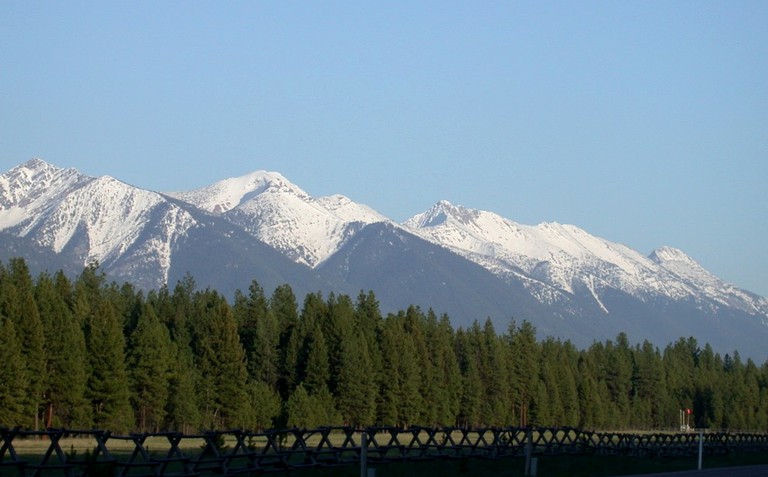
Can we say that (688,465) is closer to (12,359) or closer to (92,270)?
(12,359)

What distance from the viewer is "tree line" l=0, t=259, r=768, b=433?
329 feet

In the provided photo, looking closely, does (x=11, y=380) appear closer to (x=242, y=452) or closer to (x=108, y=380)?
(x=108, y=380)

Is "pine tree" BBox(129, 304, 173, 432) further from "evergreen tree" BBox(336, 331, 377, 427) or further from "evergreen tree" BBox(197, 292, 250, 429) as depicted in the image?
"evergreen tree" BBox(336, 331, 377, 427)

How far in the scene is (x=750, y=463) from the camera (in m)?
68.8

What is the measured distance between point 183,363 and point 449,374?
153 feet

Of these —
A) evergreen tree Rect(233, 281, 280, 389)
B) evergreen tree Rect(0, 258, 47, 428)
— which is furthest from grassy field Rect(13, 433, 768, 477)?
evergreen tree Rect(233, 281, 280, 389)

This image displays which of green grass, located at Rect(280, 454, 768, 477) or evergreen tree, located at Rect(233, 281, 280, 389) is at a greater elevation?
evergreen tree, located at Rect(233, 281, 280, 389)

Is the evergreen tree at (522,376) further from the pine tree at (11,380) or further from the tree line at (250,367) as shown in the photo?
the pine tree at (11,380)

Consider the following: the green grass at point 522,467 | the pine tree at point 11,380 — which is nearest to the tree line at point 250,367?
the pine tree at point 11,380

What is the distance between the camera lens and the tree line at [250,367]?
100 m

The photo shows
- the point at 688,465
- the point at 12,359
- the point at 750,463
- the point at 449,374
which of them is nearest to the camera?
the point at 688,465

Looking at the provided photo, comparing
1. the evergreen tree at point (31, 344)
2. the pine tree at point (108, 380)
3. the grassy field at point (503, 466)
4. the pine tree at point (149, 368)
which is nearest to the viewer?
the grassy field at point (503, 466)

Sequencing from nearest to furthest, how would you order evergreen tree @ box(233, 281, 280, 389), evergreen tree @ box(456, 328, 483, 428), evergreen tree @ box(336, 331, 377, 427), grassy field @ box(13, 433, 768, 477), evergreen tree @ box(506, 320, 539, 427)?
1. grassy field @ box(13, 433, 768, 477)
2. evergreen tree @ box(336, 331, 377, 427)
3. evergreen tree @ box(233, 281, 280, 389)
4. evergreen tree @ box(456, 328, 483, 428)
5. evergreen tree @ box(506, 320, 539, 427)

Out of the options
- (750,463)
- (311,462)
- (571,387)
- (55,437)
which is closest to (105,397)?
(750,463)
